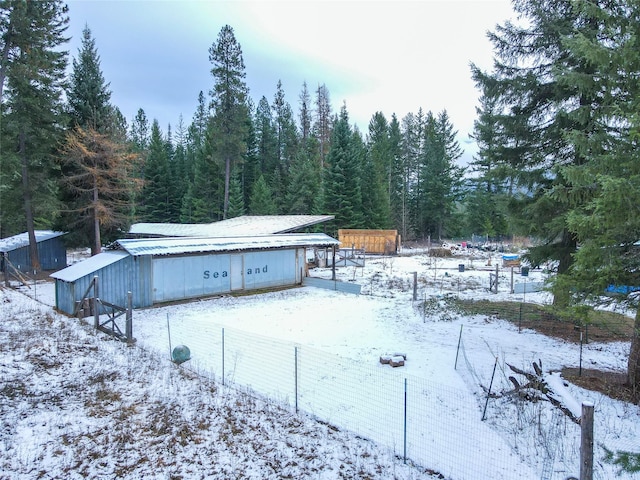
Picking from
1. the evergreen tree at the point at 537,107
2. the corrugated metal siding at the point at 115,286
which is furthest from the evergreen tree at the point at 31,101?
the evergreen tree at the point at 537,107

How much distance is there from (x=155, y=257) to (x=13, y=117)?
15.0m

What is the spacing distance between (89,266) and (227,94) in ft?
102

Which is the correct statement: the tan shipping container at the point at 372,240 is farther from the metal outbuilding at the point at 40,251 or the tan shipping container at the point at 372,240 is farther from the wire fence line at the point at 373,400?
the wire fence line at the point at 373,400

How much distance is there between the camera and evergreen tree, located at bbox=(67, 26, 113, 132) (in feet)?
83.3

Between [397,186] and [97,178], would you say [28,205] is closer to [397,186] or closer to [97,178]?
[97,178]

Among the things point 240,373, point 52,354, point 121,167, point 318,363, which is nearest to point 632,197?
point 318,363

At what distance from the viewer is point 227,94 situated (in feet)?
136

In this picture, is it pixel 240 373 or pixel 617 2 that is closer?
pixel 240 373

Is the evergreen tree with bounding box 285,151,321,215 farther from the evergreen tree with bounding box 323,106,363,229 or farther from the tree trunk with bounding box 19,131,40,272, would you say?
the tree trunk with bounding box 19,131,40,272

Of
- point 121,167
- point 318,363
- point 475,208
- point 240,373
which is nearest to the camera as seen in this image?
point 240,373

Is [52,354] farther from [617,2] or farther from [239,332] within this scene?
[617,2]

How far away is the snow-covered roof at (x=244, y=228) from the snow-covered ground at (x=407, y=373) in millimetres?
9364

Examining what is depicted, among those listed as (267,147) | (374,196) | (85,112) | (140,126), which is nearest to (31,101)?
(85,112)

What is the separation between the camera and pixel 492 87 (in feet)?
42.0
